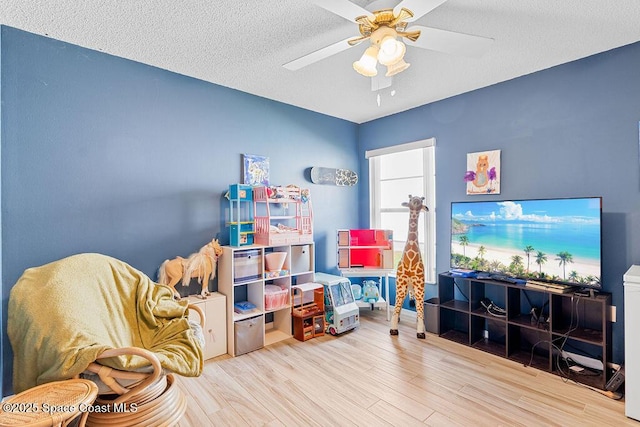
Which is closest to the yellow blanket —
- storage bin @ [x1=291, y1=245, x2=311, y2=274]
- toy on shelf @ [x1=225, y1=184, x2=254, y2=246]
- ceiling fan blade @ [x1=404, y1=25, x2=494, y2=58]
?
toy on shelf @ [x1=225, y1=184, x2=254, y2=246]

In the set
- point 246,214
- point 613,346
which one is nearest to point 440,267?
point 613,346

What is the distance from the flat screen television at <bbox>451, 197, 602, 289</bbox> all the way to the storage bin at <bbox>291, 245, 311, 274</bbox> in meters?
1.45

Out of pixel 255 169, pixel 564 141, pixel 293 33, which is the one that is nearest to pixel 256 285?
pixel 255 169

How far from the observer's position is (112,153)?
2.41 m

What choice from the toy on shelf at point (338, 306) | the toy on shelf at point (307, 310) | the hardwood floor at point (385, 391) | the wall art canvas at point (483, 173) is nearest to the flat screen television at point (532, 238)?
the wall art canvas at point (483, 173)

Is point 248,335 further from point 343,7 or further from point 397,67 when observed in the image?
point 343,7

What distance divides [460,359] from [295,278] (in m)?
1.71

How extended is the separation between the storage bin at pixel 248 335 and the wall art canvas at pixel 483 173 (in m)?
2.45

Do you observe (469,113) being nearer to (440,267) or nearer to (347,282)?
(440,267)

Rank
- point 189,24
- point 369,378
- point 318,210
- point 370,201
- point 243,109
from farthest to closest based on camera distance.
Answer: point 370,201 < point 318,210 < point 243,109 < point 369,378 < point 189,24

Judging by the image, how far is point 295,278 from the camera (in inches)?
133

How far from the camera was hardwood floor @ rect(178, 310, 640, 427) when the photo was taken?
1907 millimetres

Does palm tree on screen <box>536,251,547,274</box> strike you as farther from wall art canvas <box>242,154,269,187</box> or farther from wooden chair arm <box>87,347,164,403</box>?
wooden chair arm <box>87,347,164,403</box>

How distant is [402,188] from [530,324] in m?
1.94
